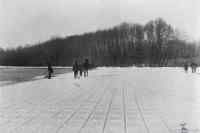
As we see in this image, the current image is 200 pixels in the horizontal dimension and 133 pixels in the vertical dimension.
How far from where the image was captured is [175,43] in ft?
286

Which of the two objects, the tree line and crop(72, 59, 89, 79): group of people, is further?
the tree line

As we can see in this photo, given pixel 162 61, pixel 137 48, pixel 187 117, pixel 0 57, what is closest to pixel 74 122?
pixel 187 117

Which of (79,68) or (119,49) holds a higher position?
(119,49)

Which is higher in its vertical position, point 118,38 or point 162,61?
point 118,38

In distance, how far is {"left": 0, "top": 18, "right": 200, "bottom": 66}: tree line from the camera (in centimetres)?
8744

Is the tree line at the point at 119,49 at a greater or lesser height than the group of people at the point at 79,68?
greater

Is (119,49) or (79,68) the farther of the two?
(119,49)

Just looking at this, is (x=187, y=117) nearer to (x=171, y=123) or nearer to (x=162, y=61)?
(x=171, y=123)

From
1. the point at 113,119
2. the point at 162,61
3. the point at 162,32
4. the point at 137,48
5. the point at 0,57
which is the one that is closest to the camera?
the point at 113,119

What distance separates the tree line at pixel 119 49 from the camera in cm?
8744

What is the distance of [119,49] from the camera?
114062 mm

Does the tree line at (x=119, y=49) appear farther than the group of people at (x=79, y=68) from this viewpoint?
Yes

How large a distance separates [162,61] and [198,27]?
87545 millimetres

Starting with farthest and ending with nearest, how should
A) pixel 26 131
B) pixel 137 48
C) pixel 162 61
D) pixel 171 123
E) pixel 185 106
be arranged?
pixel 137 48
pixel 162 61
pixel 185 106
pixel 171 123
pixel 26 131
